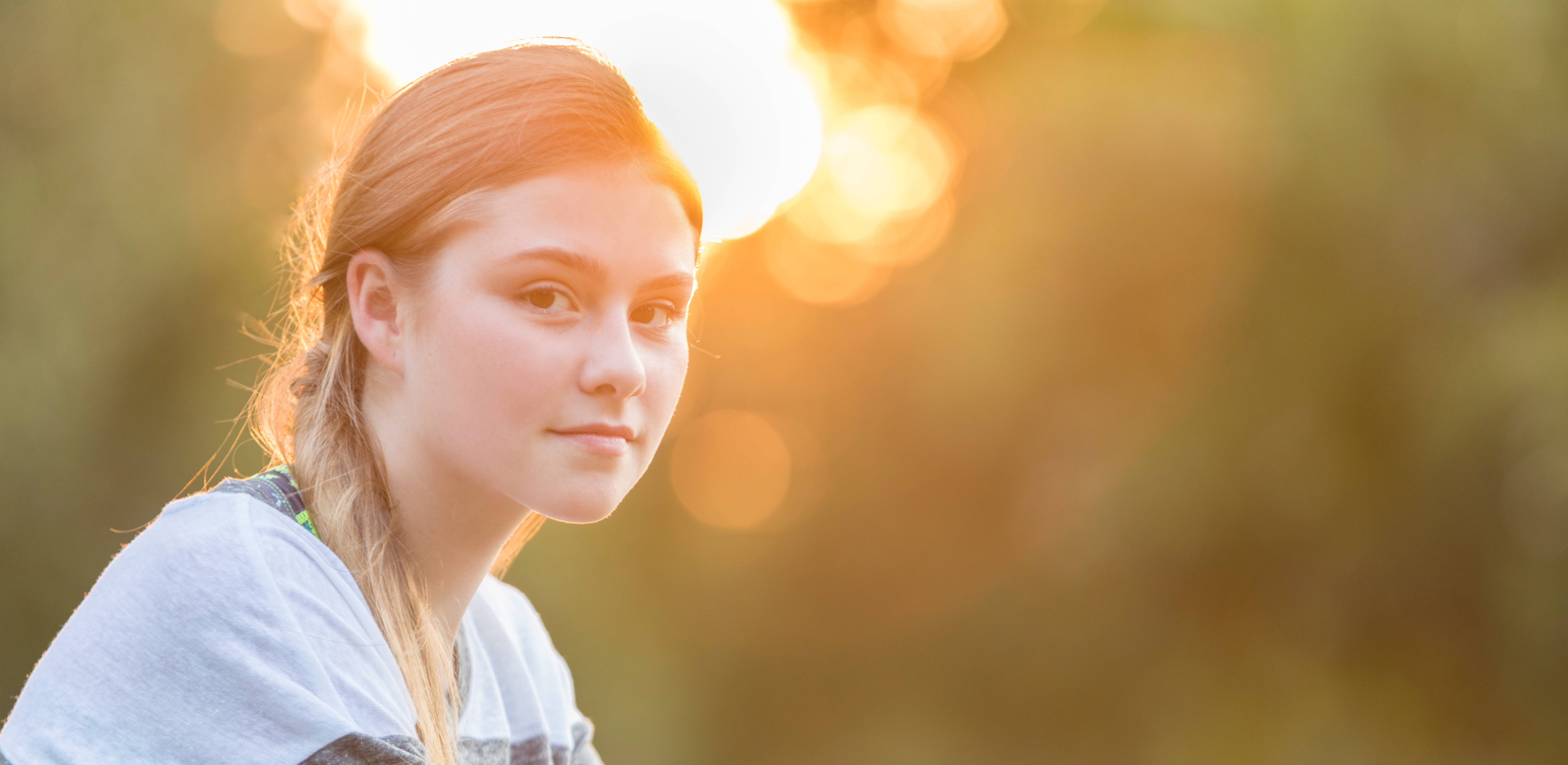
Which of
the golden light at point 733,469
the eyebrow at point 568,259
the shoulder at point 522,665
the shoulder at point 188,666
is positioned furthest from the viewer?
the golden light at point 733,469

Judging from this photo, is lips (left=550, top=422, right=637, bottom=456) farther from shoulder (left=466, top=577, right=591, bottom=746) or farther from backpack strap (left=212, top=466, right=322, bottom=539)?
shoulder (left=466, top=577, right=591, bottom=746)

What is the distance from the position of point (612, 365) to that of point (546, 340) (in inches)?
3.0

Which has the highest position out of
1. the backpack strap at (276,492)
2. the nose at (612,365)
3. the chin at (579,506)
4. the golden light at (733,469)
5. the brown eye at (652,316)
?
the golden light at (733,469)

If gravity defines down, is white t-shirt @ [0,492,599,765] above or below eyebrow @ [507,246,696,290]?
below

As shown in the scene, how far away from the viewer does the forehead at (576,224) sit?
44.6 inches

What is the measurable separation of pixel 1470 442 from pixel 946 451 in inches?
93.2

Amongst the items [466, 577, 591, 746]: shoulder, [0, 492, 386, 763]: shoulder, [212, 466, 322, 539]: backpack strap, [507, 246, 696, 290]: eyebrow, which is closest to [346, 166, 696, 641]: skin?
[507, 246, 696, 290]: eyebrow

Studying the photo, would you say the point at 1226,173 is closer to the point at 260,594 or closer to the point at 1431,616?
the point at 1431,616

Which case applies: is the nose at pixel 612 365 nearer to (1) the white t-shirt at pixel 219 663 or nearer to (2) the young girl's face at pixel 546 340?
(2) the young girl's face at pixel 546 340

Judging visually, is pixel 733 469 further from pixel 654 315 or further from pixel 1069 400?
pixel 654 315

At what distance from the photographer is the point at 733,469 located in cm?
564

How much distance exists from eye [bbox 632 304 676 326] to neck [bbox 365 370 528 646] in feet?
0.92

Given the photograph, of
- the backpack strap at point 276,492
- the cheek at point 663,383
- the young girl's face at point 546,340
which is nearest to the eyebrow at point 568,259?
the young girl's face at point 546,340

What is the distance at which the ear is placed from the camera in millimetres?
1216
